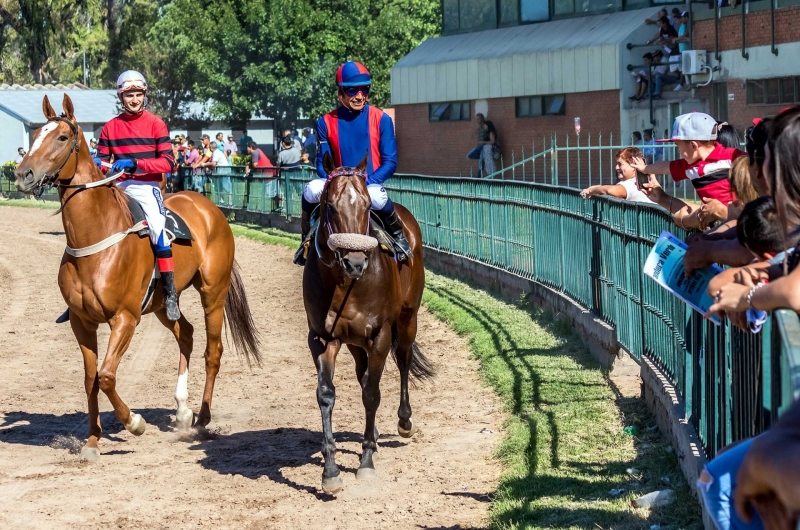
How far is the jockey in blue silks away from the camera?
7.84m

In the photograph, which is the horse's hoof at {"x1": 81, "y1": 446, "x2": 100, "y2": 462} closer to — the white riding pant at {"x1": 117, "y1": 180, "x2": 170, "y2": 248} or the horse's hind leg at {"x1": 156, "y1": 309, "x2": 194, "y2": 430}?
the horse's hind leg at {"x1": 156, "y1": 309, "x2": 194, "y2": 430}

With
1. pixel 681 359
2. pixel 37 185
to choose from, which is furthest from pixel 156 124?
pixel 681 359

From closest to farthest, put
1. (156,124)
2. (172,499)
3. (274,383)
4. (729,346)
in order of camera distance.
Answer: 1. (729,346)
2. (172,499)
3. (156,124)
4. (274,383)

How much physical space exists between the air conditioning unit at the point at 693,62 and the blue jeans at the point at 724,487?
866 inches

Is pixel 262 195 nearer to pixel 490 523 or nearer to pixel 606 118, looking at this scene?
pixel 606 118

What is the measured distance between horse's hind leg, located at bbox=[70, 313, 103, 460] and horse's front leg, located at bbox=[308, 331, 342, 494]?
1.83 m

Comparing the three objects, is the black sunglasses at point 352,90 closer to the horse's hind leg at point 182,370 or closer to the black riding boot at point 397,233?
the black riding boot at point 397,233

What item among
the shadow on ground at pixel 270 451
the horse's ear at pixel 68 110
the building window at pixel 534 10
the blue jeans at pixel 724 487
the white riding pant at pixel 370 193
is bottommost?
the shadow on ground at pixel 270 451

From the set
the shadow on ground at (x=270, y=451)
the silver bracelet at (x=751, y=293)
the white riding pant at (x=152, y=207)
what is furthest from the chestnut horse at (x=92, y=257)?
the silver bracelet at (x=751, y=293)

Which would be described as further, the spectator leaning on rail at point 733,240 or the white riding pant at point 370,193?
the white riding pant at point 370,193

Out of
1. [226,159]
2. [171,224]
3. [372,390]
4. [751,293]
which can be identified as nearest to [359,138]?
[372,390]

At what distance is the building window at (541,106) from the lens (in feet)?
102

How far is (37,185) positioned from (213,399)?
313 cm

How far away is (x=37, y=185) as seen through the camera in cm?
797
